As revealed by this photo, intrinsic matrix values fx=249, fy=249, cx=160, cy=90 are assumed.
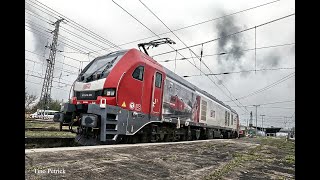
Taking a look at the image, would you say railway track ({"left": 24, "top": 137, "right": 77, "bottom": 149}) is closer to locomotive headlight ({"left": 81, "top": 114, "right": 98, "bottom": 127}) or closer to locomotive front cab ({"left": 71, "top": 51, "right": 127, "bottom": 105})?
locomotive front cab ({"left": 71, "top": 51, "right": 127, "bottom": 105})

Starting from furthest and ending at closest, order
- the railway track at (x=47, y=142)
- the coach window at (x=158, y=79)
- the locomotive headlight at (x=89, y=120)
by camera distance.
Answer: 1. the coach window at (x=158, y=79)
2. the railway track at (x=47, y=142)
3. the locomotive headlight at (x=89, y=120)

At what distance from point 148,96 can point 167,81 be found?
1.72m

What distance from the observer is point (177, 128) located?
1197cm

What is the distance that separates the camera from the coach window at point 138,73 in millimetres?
8680

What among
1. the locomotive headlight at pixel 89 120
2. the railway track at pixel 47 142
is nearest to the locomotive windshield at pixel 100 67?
the locomotive headlight at pixel 89 120

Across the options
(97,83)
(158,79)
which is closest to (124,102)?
(97,83)

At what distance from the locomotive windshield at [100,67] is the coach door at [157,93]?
5.46ft

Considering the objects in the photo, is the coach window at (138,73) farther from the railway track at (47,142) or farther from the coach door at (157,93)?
the railway track at (47,142)

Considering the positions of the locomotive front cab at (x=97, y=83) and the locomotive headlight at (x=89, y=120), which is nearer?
the locomotive headlight at (x=89, y=120)

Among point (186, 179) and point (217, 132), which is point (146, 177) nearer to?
point (186, 179)

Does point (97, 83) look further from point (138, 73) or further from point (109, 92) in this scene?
point (138, 73)

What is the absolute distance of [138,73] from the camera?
8.86 metres

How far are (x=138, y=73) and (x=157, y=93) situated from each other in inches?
53.7
